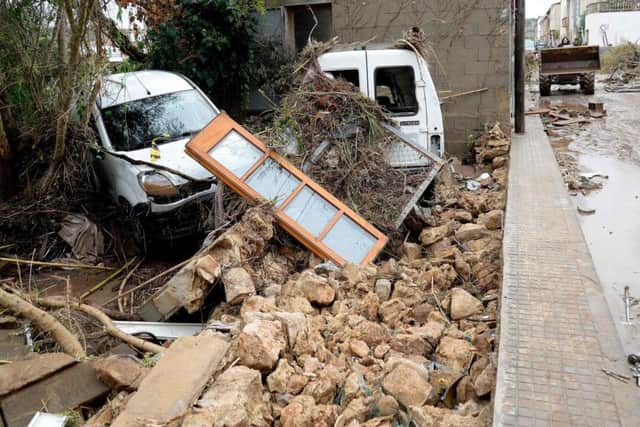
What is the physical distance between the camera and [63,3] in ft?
22.8

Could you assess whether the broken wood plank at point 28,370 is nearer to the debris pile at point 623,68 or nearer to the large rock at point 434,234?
the large rock at point 434,234

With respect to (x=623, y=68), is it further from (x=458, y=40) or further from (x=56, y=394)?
(x=56, y=394)

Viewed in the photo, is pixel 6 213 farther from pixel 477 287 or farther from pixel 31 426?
pixel 477 287

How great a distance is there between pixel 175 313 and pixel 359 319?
1.71 metres

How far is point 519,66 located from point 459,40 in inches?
63.9

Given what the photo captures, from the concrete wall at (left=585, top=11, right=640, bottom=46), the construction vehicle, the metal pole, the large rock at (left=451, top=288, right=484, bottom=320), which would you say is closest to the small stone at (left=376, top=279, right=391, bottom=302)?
the large rock at (left=451, top=288, right=484, bottom=320)

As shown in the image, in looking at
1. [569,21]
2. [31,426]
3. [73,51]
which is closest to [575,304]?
[31,426]

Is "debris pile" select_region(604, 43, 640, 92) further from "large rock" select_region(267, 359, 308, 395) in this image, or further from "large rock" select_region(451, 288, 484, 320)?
"large rock" select_region(267, 359, 308, 395)

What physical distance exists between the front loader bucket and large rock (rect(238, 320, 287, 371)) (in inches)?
799

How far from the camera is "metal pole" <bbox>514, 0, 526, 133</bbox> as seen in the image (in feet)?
36.8

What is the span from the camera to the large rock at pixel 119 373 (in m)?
3.30

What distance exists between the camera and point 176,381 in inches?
120

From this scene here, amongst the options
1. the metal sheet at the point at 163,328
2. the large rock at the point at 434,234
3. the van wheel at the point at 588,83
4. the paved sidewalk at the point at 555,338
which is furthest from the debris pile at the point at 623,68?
the metal sheet at the point at 163,328

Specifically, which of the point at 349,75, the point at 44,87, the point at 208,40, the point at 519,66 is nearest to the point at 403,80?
the point at 349,75
